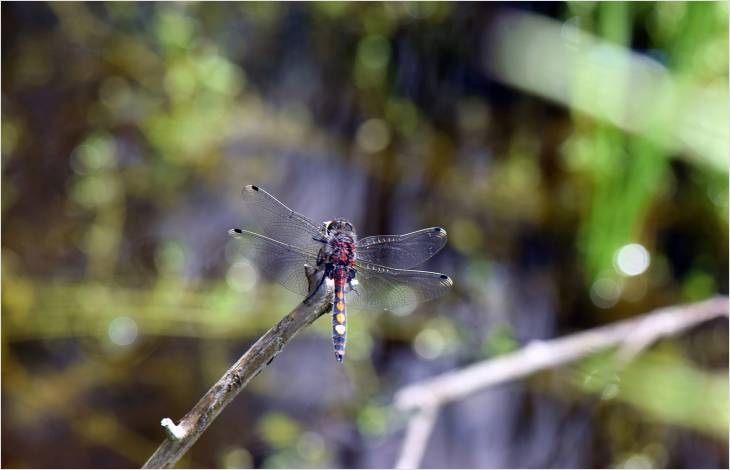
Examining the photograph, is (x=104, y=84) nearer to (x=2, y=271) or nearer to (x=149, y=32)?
(x=149, y=32)

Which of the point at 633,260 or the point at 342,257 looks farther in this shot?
the point at 633,260

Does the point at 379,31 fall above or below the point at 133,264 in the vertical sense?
above

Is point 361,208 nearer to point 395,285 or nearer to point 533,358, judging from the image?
point 533,358

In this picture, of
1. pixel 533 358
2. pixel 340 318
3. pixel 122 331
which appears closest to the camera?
pixel 340 318

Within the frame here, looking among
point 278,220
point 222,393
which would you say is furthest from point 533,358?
point 222,393

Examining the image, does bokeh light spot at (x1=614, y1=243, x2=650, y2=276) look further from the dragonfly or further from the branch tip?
the branch tip

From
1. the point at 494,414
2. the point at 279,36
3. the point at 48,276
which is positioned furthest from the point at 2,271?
the point at 494,414

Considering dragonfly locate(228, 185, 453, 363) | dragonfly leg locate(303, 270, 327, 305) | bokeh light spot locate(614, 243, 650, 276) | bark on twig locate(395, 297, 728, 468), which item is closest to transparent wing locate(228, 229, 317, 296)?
dragonfly locate(228, 185, 453, 363)

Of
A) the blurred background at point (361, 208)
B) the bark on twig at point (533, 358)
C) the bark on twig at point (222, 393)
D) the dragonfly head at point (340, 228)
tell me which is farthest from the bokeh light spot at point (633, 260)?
the bark on twig at point (222, 393)
